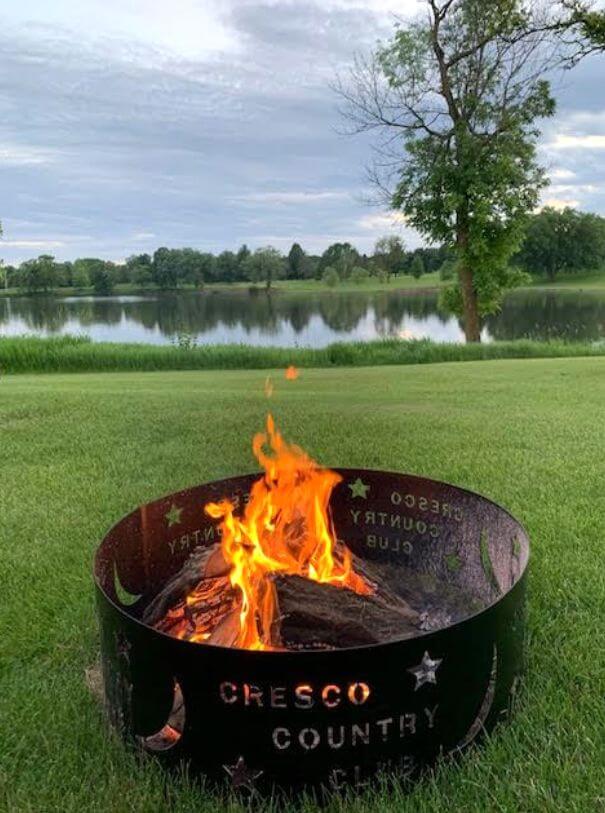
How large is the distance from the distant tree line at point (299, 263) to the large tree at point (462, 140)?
A: 1084 millimetres

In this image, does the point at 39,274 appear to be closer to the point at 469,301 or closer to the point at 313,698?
the point at 469,301

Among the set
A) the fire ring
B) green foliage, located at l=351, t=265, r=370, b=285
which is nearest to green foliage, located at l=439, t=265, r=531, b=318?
green foliage, located at l=351, t=265, r=370, b=285

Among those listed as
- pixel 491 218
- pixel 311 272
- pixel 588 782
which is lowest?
pixel 588 782

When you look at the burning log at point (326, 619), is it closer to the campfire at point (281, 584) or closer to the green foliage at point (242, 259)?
the campfire at point (281, 584)

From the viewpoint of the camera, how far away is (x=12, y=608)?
2.74 metres

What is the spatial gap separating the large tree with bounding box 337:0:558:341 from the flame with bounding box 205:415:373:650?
14765 mm

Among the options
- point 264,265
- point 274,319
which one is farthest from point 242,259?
point 274,319

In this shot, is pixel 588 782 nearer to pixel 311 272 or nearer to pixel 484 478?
pixel 484 478

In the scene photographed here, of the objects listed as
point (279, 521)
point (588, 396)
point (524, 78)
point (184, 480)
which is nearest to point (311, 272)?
point (588, 396)

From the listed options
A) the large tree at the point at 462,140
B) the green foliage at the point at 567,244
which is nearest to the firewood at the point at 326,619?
the large tree at the point at 462,140

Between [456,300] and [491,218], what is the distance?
258 cm

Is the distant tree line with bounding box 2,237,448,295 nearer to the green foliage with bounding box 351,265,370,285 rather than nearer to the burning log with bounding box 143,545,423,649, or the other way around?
the burning log with bounding box 143,545,423,649

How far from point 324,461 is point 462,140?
14462 mm

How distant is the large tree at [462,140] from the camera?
16.3m
